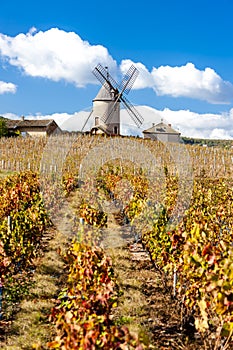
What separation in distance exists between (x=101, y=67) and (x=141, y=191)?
30.3 m

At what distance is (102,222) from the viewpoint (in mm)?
8523

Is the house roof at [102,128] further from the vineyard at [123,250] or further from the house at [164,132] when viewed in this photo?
the vineyard at [123,250]

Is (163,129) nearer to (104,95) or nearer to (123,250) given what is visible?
(104,95)

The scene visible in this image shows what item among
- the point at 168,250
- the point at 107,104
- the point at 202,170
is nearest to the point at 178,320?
the point at 168,250

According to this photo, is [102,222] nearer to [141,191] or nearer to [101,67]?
[141,191]

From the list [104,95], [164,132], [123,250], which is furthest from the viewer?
[164,132]

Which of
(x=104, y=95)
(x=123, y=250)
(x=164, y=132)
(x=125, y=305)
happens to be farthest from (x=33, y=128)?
(x=125, y=305)

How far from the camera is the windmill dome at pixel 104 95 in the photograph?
3916 centimetres

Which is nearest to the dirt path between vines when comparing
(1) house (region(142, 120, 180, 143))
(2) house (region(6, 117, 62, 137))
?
(2) house (region(6, 117, 62, 137))

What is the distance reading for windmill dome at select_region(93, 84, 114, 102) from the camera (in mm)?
39156

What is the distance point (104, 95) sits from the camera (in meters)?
39.4

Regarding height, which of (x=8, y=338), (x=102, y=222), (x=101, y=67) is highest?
(x=101, y=67)

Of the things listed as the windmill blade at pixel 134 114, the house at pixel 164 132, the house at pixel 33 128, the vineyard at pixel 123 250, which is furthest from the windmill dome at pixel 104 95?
the vineyard at pixel 123 250

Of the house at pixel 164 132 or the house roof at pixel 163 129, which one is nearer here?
the house at pixel 164 132
